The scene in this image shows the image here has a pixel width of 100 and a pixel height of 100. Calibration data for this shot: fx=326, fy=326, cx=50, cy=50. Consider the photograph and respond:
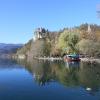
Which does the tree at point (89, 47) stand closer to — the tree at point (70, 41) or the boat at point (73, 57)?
the boat at point (73, 57)

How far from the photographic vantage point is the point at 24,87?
122ft

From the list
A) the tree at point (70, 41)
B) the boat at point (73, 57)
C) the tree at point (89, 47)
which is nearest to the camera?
the tree at point (89, 47)

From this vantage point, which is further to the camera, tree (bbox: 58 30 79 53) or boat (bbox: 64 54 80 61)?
tree (bbox: 58 30 79 53)

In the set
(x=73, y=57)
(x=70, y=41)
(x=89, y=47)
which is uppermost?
(x=70, y=41)

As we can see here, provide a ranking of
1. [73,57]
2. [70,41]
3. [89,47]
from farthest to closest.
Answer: [70,41] → [73,57] → [89,47]

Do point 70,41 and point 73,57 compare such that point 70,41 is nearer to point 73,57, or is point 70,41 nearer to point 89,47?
point 73,57

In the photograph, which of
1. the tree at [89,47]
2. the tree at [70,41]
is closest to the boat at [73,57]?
the tree at [89,47]

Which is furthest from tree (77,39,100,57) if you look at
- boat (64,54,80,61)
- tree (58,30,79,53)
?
tree (58,30,79,53)

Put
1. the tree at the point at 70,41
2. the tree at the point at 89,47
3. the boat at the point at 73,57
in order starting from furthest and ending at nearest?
the tree at the point at 70,41
the boat at the point at 73,57
the tree at the point at 89,47

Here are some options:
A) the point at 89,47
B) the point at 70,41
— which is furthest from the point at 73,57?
the point at 70,41

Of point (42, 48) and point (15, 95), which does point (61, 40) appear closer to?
point (42, 48)

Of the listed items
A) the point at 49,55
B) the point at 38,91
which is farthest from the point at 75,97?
the point at 49,55

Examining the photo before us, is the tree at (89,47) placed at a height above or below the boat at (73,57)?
above

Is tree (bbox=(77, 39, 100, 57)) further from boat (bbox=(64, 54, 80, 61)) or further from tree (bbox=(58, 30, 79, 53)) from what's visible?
tree (bbox=(58, 30, 79, 53))
